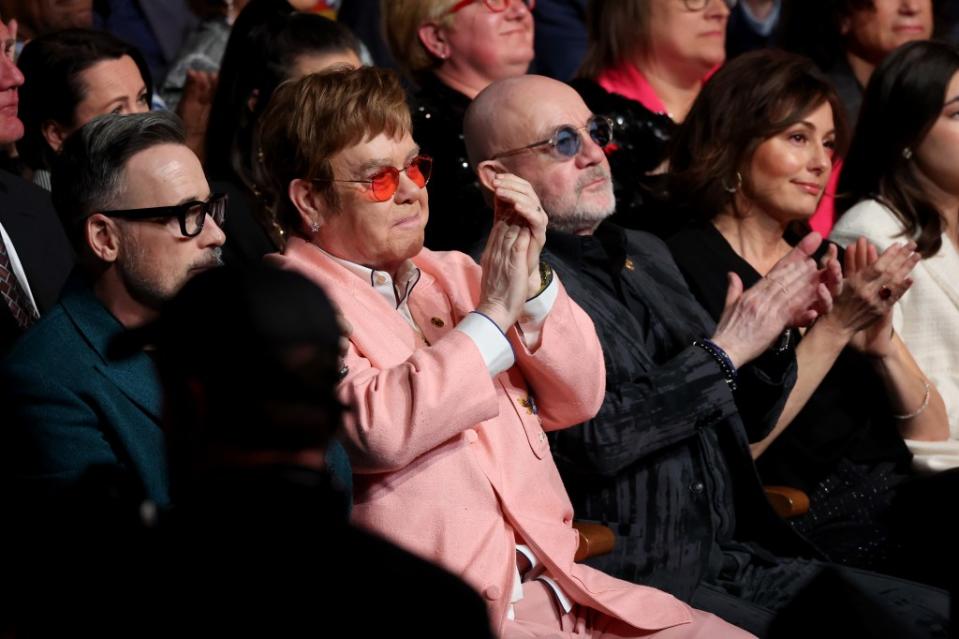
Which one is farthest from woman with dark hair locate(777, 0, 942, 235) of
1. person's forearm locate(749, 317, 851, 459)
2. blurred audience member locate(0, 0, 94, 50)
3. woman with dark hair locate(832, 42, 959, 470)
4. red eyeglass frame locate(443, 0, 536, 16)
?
blurred audience member locate(0, 0, 94, 50)

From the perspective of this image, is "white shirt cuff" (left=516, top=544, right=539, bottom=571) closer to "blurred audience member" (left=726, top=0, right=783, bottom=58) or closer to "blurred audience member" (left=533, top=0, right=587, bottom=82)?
"blurred audience member" (left=533, top=0, right=587, bottom=82)

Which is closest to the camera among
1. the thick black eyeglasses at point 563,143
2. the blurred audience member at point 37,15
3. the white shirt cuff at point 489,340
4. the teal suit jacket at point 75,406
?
the teal suit jacket at point 75,406

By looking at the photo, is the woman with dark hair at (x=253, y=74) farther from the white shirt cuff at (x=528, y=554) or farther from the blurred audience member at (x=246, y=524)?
the blurred audience member at (x=246, y=524)

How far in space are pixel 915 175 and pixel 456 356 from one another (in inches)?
90.7

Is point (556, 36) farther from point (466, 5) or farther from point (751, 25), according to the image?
point (466, 5)

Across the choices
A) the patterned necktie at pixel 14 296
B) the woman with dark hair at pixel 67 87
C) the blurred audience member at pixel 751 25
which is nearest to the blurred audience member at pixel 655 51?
the blurred audience member at pixel 751 25

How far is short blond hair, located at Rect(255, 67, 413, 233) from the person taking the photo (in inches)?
112

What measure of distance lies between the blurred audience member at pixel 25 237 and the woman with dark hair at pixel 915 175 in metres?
2.34

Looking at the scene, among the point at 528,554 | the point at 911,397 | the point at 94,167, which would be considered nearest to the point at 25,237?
the point at 94,167

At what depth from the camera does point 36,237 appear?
3393 millimetres

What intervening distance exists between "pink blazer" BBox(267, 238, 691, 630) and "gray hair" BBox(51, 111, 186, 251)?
0.35 m

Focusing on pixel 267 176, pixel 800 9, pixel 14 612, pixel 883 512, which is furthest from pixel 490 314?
pixel 800 9

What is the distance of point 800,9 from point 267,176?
331 centimetres

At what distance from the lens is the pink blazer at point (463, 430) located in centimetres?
262
